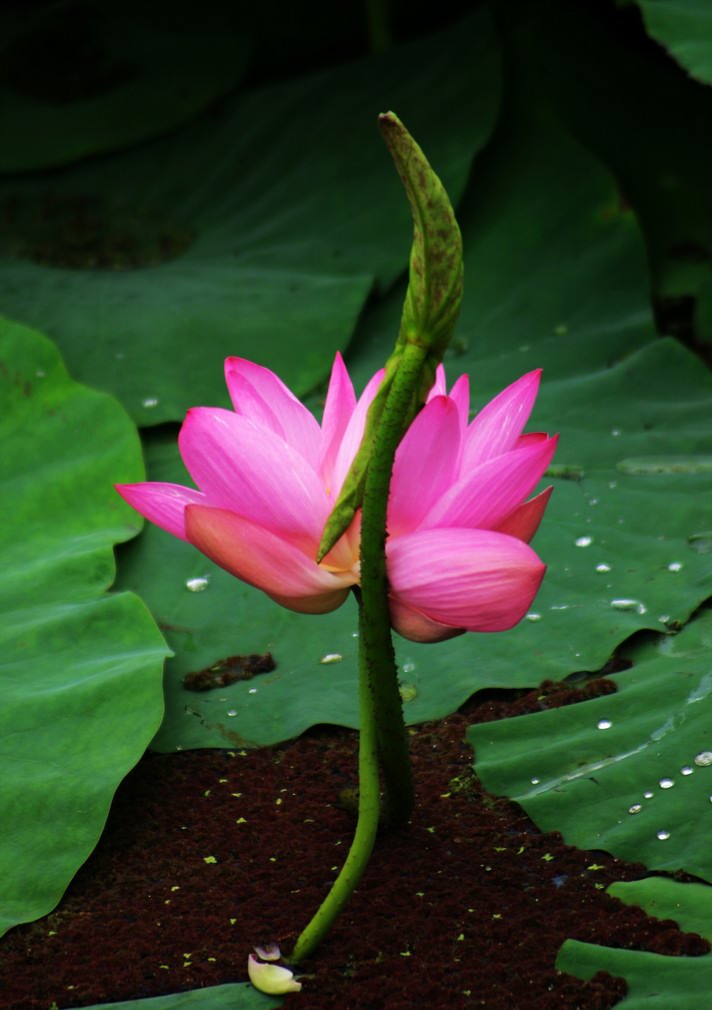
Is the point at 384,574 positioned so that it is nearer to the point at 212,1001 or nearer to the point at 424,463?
the point at 424,463

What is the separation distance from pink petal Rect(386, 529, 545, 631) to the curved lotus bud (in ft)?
0.73

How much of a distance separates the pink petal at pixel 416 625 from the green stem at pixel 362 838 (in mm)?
22

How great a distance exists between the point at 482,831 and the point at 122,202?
4.49 ft

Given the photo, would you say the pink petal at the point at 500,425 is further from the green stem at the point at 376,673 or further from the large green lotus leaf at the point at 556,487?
the large green lotus leaf at the point at 556,487

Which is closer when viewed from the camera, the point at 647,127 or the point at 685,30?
the point at 685,30

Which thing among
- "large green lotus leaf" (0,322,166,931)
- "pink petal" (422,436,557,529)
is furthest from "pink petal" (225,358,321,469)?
"large green lotus leaf" (0,322,166,931)

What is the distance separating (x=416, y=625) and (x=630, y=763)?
0.87 ft

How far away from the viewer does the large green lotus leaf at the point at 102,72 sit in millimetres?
1976

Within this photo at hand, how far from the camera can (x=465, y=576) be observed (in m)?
0.62

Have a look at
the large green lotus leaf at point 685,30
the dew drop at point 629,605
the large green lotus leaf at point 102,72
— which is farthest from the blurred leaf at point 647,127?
the dew drop at point 629,605

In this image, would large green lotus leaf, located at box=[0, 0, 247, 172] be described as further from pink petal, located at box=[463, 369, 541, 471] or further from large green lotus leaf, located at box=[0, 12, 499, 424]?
pink petal, located at box=[463, 369, 541, 471]

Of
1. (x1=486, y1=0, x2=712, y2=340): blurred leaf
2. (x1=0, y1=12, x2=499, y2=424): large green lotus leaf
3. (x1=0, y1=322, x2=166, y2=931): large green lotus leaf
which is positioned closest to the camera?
(x1=0, y1=322, x2=166, y2=931): large green lotus leaf

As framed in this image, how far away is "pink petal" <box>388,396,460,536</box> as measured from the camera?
2.06 feet

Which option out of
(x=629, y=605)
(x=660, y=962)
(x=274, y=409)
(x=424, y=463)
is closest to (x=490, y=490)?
(x=424, y=463)
